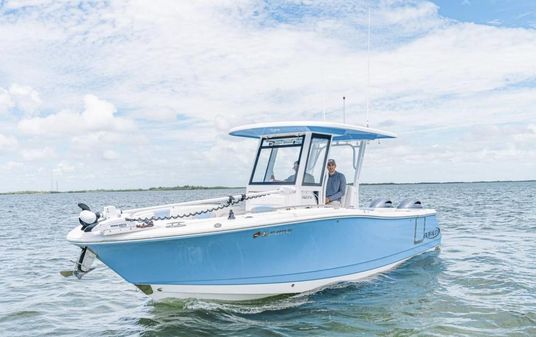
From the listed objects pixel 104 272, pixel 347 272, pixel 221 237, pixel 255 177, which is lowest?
pixel 104 272

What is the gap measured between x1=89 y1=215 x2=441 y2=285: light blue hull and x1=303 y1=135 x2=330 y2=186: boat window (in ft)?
4.11

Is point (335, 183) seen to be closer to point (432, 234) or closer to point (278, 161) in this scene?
point (278, 161)

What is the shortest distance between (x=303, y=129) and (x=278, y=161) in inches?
38.6

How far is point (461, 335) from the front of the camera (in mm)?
7078

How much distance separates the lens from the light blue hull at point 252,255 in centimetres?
730

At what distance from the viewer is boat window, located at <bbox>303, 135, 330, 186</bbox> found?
9.62m

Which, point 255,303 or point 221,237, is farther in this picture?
point 255,303

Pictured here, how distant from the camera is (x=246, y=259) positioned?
766cm

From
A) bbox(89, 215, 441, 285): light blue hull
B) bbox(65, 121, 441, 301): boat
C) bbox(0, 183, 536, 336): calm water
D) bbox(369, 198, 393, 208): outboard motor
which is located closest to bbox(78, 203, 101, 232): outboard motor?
bbox(65, 121, 441, 301): boat

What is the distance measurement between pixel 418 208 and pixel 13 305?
29.0ft

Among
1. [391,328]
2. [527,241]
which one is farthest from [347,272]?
[527,241]

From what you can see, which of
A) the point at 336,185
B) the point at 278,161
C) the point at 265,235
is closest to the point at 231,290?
the point at 265,235

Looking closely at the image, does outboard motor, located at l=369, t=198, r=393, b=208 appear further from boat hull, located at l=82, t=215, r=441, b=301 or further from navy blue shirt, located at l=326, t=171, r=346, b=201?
boat hull, located at l=82, t=215, r=441, b=301

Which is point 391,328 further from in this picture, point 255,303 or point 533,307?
point 533,307
